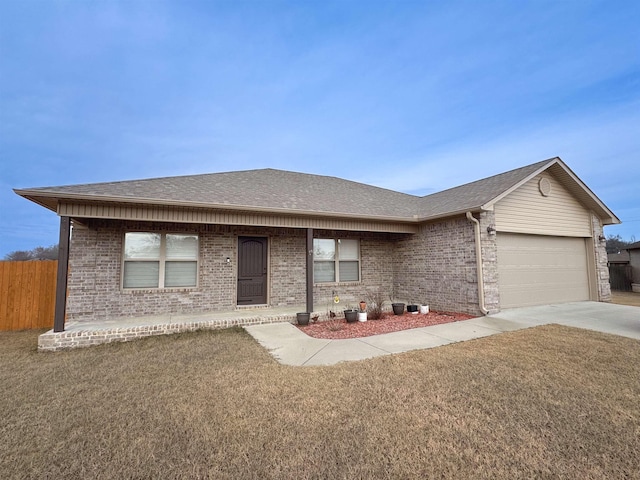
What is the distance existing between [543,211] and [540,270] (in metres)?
1.91

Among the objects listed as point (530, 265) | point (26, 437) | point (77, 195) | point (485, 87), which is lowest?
point (26, 437)

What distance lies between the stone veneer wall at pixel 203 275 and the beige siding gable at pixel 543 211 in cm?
423

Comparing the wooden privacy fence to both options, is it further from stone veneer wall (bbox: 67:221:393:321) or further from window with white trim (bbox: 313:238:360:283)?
→ window with white trim (bbox: 313:238:360:283)

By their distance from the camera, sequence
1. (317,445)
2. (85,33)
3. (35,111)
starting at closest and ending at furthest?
(317,445) → (85,33) → (35,111)

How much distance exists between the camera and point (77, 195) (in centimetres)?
618

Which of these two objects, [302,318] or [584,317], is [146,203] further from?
[584,317]

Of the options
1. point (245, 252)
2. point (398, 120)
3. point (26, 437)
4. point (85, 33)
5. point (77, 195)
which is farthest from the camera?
point (398, 120)

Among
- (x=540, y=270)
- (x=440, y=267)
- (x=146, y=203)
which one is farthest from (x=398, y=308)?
(x=146, y=203)

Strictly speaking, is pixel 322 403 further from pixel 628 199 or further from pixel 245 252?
pixel 628 199

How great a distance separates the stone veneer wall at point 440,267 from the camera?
838 centimetres

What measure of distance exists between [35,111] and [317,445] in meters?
48.7

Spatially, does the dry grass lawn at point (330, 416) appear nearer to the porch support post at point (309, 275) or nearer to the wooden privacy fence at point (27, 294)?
the porch support post at point (309, 275)

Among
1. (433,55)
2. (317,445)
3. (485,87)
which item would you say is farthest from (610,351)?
(485,87)

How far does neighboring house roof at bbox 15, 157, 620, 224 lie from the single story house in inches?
1.9
